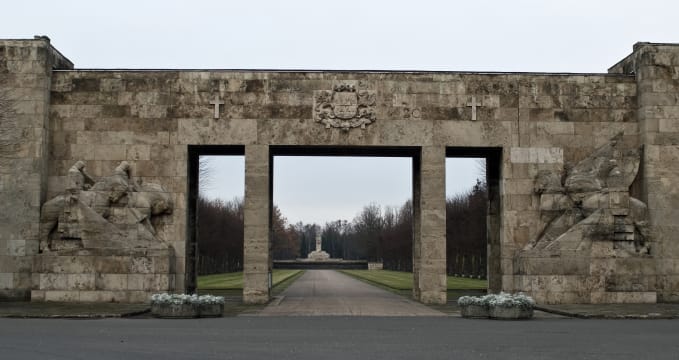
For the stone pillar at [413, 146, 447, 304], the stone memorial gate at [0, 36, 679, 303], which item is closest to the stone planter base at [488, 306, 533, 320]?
the stone memorial gate at [0, 36, 679, 303]

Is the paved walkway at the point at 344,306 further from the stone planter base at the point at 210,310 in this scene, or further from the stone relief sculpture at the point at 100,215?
the stone relief sculpture at the point at 100,215

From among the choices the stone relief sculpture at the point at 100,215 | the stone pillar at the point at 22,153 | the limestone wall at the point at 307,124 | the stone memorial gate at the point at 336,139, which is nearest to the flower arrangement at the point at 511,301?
the stone memorial gate at the point at 336,139

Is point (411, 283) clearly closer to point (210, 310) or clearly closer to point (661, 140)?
point (661, 140)

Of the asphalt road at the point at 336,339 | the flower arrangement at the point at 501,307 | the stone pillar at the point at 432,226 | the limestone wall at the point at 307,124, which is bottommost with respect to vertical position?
the asphalt road at the point at 336,339

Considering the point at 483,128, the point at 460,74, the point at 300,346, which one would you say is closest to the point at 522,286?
the point at 483,128

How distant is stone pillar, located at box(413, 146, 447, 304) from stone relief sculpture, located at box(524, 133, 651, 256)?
292 centimetres

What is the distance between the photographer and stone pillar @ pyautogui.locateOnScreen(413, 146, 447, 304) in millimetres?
25441

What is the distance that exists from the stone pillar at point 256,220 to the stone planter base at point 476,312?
7.80 m

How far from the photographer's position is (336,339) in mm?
14398

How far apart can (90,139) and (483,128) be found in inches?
513

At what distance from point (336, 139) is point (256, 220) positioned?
376 cm

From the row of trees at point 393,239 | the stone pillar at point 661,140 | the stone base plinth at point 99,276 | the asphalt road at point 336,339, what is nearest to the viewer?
the asphalt road at point 336,339

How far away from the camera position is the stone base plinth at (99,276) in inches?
935

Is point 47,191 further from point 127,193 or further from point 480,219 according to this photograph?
point 480,219
